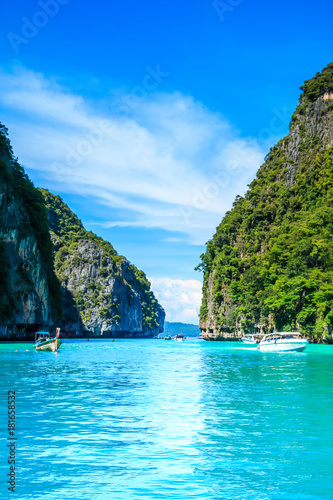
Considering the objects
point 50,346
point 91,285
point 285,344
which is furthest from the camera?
point 91,285

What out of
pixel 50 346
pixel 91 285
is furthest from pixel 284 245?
pixel 91 285

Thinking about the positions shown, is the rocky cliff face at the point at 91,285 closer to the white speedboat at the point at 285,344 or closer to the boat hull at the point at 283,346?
the boat hull at the point at 283,346

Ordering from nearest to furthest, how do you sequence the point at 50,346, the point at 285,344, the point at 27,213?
the point at 50,346, the point at 285,344, the point at 27,213

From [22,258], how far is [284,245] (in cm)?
4311

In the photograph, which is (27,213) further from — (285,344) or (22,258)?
(285,344)

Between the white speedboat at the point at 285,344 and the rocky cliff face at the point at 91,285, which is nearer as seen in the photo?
the white speedboat at the point at 285,344

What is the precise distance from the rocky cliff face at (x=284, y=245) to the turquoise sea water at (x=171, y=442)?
4713cm

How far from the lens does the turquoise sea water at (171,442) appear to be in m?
9.20

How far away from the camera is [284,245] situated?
3157 inches

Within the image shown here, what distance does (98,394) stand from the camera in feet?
67.6

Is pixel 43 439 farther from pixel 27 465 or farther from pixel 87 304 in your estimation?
pixel 87 304

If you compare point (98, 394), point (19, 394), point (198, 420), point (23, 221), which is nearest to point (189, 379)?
point (98, 394)

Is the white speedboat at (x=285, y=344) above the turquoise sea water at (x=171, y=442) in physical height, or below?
above

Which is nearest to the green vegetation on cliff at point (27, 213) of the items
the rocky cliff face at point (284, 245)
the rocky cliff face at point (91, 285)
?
the rocky cliff face at point (284, 245)
